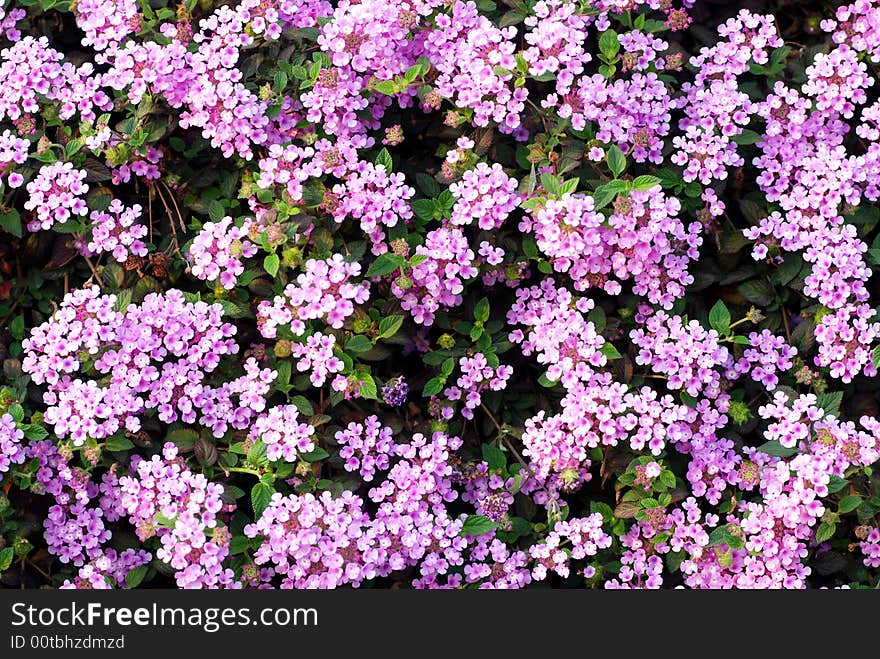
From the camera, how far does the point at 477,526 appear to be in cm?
325

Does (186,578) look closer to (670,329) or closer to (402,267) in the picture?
(402,267)

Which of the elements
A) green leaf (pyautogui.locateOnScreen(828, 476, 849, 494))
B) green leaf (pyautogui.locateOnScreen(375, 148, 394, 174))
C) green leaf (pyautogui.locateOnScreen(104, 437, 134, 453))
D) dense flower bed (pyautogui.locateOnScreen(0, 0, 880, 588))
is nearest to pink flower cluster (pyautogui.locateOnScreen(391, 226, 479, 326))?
dense flower bed (pyautogui.locateOnScreen(0, 0, 880, 588))

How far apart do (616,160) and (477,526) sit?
4.11 feet

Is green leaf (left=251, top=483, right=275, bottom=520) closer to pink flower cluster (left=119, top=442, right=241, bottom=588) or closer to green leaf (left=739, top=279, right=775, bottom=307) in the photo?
pink flower cluster (left=119, top=442, right=241, bottom=588)

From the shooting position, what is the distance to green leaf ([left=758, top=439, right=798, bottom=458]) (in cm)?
323

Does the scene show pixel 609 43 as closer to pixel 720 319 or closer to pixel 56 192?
pixel 720 319

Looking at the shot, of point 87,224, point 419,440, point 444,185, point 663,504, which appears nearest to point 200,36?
point 87,224

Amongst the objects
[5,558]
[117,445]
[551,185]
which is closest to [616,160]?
[551,185]

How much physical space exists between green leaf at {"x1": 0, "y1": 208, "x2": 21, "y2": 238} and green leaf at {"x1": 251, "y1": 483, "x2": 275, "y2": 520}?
1.15 meters

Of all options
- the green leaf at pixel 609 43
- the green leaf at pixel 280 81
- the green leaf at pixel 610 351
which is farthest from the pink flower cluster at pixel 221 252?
the green leaf at pixel 609 43

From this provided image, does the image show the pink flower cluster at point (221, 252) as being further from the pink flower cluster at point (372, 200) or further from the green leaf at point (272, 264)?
the pink flower cluster at point (372, 200)

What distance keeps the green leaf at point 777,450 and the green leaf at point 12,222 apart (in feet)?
8.20

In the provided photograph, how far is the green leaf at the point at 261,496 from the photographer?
121 inches

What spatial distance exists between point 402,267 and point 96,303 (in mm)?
956
